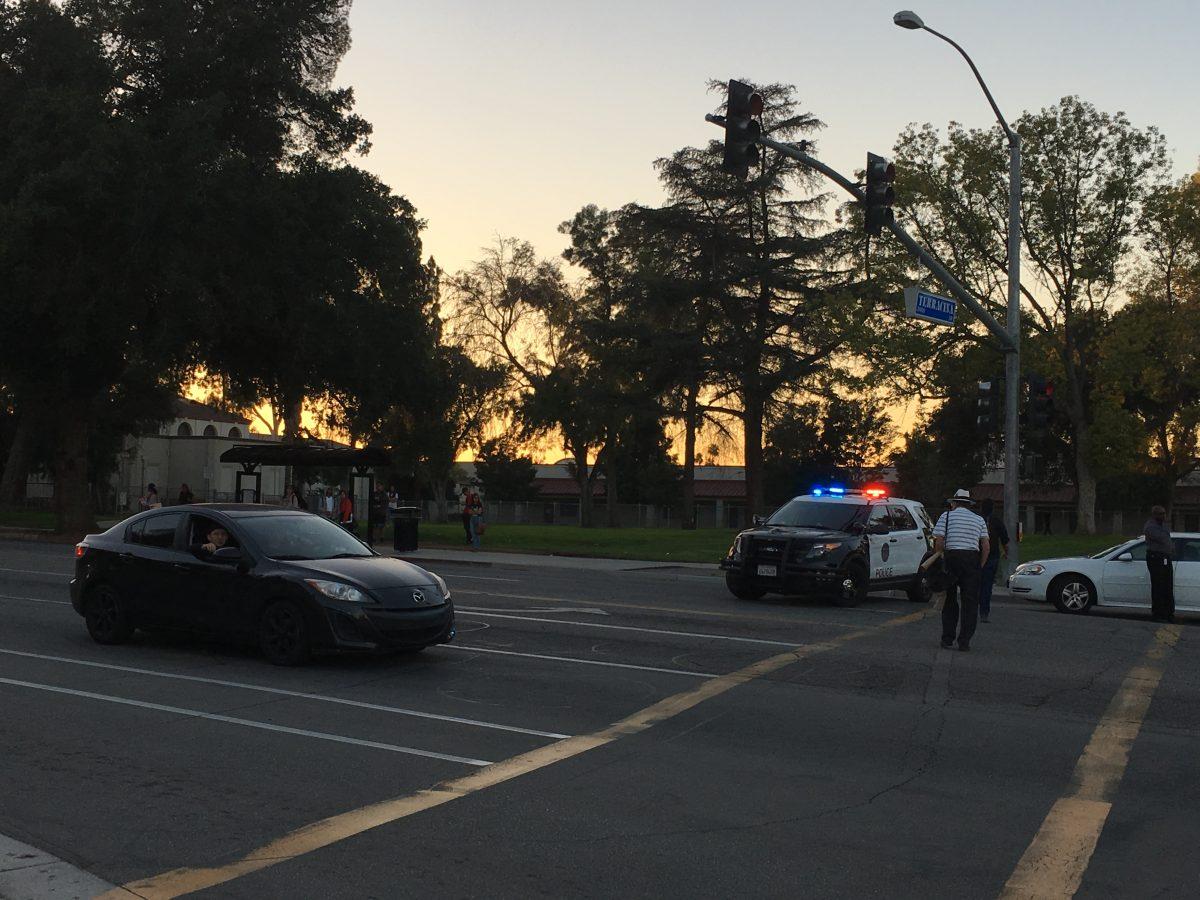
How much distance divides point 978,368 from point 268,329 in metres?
26.2

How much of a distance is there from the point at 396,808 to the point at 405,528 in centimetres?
2526

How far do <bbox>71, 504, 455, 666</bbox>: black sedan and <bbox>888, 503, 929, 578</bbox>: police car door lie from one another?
33.3 feet

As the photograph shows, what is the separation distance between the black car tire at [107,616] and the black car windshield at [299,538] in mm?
1736

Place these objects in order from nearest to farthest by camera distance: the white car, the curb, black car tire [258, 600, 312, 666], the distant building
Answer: the curb < black car tire [258, 600, 312, 666] < the white car < the distant building

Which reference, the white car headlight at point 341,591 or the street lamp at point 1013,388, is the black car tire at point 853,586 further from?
the white car headlight at point 341,591

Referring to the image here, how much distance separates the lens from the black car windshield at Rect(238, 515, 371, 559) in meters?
12.3

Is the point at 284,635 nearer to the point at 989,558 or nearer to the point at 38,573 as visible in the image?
the point at 989,558

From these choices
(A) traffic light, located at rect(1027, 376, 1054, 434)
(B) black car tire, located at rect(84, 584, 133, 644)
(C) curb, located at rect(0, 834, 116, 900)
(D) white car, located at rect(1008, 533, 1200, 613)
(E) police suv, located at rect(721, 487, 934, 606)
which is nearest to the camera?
(C) curb, located at rect(0, 834, 116, 900)

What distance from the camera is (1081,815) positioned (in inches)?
274

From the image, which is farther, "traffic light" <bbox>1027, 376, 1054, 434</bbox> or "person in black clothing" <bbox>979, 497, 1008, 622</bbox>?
"traffic light" <bbox>1027, 376, 1054, 434</bbox>

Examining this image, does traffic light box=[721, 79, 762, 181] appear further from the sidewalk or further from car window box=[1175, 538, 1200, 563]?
the sidewalk

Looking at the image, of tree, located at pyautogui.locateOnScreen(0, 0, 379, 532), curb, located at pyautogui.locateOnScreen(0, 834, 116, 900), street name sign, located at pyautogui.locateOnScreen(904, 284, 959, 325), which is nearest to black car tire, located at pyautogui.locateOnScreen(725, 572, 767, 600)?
street name sign, located at pyautogui.locateOnScreen(904, 284, 959, 325)

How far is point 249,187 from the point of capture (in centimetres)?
3491

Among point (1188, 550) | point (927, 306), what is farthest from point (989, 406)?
point (1188, 550)
